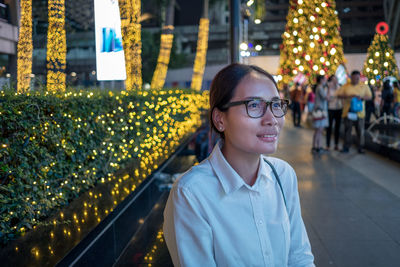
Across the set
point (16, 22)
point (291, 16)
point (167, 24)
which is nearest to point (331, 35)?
point (291, 16)

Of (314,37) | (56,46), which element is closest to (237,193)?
(56,46)

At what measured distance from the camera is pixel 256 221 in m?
1.73

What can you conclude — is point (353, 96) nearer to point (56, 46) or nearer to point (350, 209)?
point (350, 209)

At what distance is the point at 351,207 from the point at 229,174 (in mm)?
5008

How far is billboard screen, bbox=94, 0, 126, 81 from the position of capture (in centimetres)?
643

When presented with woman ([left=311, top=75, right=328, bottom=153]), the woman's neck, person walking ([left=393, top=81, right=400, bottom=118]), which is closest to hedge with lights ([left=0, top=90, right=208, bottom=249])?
the woman's neck

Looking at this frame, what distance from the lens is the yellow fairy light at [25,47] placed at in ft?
14.7

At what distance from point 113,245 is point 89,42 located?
11.9ft

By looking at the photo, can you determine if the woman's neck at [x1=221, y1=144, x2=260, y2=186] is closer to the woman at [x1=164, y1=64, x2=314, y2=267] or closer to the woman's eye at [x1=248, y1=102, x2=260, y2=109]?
the woman at [x1=164, y1=64, x2=314, y2=267]

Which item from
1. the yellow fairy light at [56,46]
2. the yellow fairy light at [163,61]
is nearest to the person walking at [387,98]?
the yellow fairy light at [163,61]

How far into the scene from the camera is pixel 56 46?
5152mm

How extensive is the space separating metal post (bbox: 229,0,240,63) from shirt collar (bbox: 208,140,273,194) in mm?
6886

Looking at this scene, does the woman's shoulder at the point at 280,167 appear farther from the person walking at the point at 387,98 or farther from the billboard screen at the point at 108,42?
the person walking at the point at 387,98

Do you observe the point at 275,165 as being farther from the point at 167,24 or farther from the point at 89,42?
the point at 167,24
